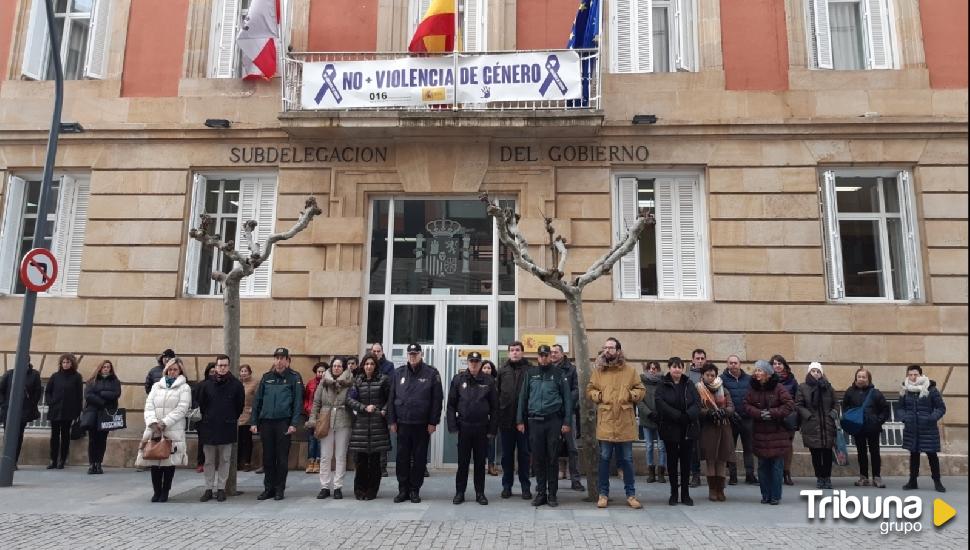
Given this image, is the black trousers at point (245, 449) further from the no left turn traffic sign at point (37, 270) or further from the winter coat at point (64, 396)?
the no left turn traffic sign at point (37, 270)

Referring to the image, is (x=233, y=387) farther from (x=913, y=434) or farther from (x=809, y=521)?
(x=913, y=434)

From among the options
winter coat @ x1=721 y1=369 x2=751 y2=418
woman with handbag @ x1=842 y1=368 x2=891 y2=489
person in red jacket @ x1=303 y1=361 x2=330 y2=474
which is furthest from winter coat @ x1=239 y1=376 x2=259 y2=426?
woman with handbag @ x1=842 y1=368 x2=891 y2=489

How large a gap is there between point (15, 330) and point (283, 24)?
7932mm

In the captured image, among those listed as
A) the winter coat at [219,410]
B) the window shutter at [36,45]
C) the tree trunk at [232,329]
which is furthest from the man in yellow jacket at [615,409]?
the window shutter at [36,45]

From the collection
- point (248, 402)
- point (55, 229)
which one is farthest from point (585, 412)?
point (55, 229)

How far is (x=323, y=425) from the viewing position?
8961 mm

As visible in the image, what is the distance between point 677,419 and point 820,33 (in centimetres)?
901

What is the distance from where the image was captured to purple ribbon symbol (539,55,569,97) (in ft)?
38.8

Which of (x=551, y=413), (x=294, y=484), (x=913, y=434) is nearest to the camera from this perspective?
(x=551, y=413)

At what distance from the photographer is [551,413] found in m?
8.51

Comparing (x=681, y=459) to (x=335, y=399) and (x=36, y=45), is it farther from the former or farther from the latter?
(x=36, y=45)

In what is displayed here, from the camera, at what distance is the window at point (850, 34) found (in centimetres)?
1273

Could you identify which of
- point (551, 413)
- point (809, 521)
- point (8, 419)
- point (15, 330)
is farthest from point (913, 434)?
point (15, 330)

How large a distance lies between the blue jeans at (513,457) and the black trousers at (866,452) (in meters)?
5.21
